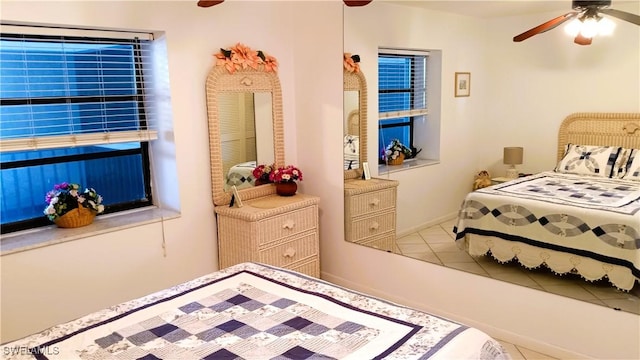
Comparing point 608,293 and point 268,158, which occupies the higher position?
point 268,158

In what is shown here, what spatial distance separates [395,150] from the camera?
3.25 meters

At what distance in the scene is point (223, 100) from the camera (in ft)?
10.8

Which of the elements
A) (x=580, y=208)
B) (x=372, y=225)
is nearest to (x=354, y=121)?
(x=372, y=225)

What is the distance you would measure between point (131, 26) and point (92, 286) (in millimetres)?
1514

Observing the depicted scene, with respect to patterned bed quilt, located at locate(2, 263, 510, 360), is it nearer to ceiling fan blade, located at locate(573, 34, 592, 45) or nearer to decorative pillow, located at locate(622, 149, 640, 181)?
decorative pillow, located at locate(622, 149, 640, 181)

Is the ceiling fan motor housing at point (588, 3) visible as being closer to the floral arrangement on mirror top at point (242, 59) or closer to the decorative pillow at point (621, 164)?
the decorative pillow at point (621, 164)

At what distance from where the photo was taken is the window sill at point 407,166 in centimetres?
313

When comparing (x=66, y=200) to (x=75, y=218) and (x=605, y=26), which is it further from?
(x=605, y=26)

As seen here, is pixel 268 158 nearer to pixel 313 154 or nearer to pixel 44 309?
pixel 313 154

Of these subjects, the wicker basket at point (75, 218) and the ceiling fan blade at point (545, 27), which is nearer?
the ceiling fan blade at point (545, 27)

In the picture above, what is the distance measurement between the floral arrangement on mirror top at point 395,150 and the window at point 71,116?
1.54m

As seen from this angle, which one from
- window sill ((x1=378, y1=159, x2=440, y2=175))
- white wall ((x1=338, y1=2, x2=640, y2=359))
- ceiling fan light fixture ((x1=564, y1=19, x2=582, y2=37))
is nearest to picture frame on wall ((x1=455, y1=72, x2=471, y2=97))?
white wall ((x1=338, y1=2, x2=640, y2=359))

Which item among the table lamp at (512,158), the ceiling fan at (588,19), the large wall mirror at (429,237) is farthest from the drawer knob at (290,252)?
the ceiling fan at (588,19)

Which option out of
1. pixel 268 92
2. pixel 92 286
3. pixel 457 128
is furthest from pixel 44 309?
pixel 457 128
